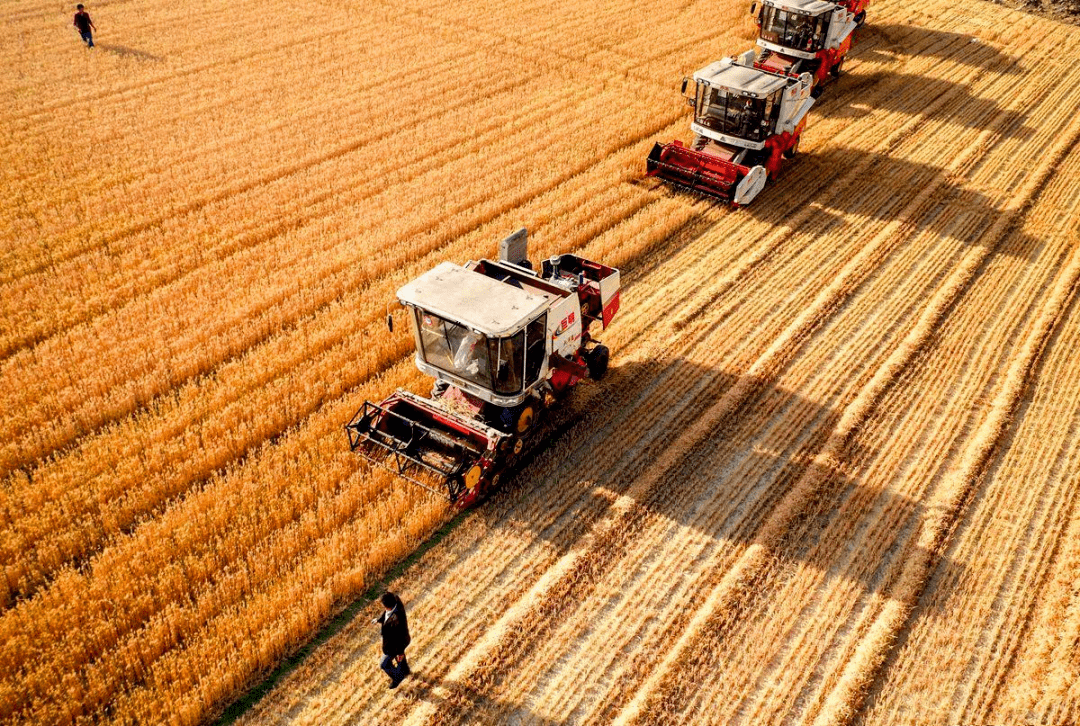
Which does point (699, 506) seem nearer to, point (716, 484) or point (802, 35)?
point (716, 484)

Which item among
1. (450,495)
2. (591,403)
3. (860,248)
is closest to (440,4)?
(860,248)

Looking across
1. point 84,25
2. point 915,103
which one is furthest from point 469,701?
point 84,25

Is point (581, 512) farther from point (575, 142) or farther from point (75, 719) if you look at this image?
point (575, 142)

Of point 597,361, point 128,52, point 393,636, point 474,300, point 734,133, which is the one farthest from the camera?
point 128,52

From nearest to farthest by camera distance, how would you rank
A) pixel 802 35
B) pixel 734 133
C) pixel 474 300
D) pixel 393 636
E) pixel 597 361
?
pixel 393 636, pixel 474 300, pixel 597 361, pixel 734 133, pixel 802 35

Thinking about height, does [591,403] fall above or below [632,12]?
below

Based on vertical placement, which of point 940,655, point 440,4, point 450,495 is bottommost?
point 940,655

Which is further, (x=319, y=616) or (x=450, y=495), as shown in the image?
(x=450, y=495)
